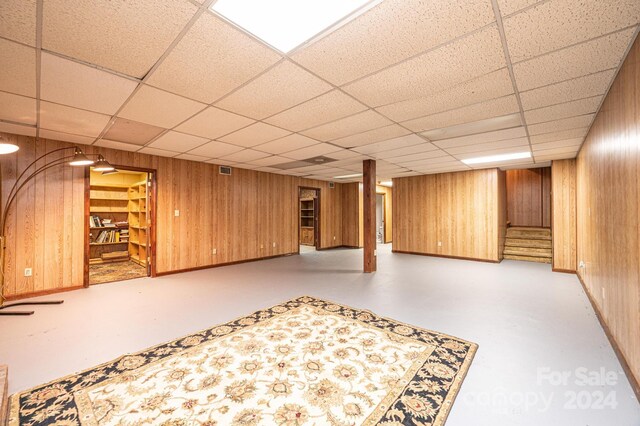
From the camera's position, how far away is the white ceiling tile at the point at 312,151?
15.5 feet

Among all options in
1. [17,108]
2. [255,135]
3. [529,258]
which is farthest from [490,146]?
[17,108]

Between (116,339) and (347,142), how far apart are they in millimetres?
3937

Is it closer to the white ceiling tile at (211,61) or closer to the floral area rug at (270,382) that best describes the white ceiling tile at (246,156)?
the white ceiling tile at (211,61)

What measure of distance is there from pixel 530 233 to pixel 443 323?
7.06m

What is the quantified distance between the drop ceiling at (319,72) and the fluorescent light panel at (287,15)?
0.07 metres

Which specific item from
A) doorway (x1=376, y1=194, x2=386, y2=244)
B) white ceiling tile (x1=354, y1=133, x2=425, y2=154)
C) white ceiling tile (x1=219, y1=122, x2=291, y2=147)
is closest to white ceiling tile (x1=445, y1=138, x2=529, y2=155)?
white ceiling tile (x1=354, y1=133, x2=425, y2=154)

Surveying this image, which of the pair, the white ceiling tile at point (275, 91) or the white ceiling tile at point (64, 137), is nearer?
the white ceiling tile at point (275, 91)

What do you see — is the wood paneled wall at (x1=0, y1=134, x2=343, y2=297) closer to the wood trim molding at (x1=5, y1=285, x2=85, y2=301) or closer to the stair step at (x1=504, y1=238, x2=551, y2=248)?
the wood trim molding at (x1=5, y1=285, x2=85, y2=301)

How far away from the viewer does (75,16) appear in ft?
5.27

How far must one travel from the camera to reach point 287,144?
4531 mm

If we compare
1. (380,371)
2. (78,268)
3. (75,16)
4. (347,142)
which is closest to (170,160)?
(78,268)

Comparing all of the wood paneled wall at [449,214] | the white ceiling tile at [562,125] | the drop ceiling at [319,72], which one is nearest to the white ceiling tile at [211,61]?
the drop ceiling at [319,72]

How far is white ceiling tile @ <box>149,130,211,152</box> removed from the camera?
4.06 m

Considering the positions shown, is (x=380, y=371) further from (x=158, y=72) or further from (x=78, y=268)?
(x=78, y=268)
